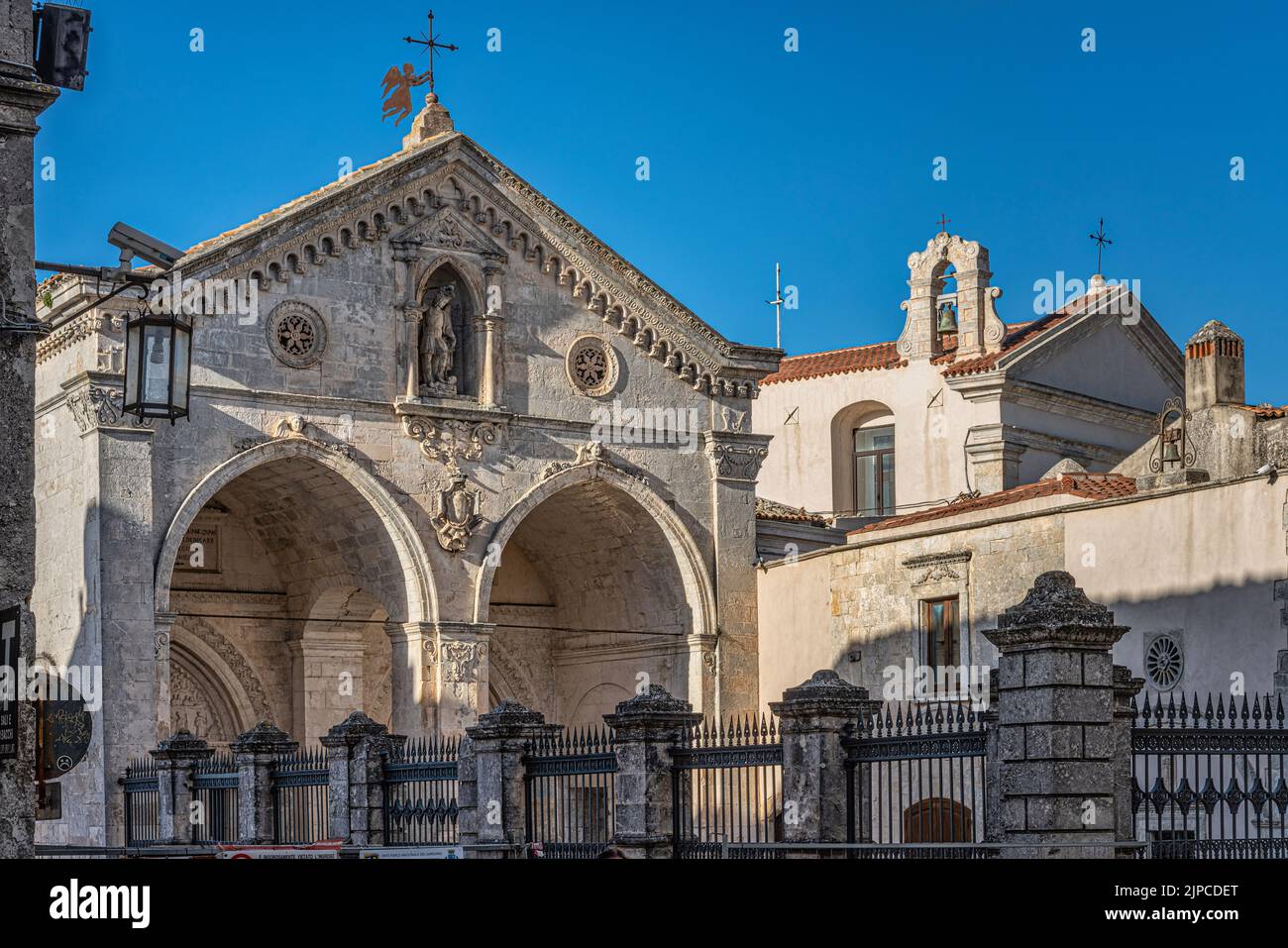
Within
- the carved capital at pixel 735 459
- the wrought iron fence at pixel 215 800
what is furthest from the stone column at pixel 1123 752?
the carved capital at pixel 735 459

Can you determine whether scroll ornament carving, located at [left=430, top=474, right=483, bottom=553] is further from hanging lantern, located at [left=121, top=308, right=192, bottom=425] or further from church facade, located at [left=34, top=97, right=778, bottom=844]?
hanging lantern, located at [left=121, top=308, right=192, bottom=425]

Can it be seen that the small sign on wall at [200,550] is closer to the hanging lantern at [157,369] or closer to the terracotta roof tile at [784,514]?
the terracotta roof tile at [784,514]

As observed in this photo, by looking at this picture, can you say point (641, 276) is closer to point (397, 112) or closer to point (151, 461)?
point (397, 112)

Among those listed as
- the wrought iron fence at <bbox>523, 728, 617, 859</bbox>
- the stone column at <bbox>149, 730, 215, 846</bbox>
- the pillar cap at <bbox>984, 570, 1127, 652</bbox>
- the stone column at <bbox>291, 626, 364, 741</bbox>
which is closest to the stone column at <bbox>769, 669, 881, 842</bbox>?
the wrought iron fence at <bbox>523, 728, 617, 859</bbox>

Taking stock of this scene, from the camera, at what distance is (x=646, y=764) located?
18938 millimetres

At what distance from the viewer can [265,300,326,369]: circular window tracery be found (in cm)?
3030

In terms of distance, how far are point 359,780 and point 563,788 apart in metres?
3.21

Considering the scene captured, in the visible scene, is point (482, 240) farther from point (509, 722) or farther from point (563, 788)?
→ point (563, 788)

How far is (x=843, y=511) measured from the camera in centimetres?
4103

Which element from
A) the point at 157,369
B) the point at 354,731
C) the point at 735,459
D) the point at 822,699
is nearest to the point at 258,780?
the point at 354,731

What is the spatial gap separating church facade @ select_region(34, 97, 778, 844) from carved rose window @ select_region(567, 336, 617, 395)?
0.16 feet

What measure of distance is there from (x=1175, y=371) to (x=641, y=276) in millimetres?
13202

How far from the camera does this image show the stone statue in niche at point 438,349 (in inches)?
1250
